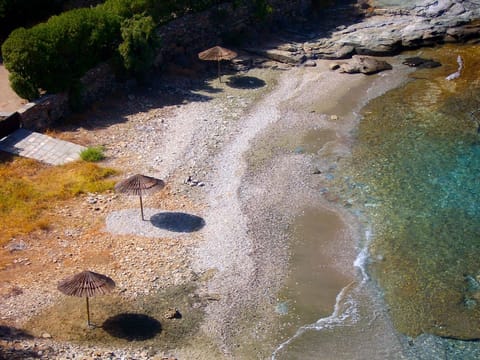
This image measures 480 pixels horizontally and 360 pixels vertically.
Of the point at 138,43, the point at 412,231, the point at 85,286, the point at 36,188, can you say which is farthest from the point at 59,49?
the point at 412,231

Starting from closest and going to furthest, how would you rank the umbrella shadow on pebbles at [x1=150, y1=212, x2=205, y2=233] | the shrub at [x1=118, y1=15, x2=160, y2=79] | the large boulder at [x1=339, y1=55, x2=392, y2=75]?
the umbrella shadow on pebbles at [x1=150, y1=212, x2=205, y2=233] → the shrub at [x1=118, y1=15, x2=160, y2=79] → the large boulder at [x1=339, y1=55, x2=392, y2=75]

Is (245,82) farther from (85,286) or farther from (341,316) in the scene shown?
(85,286)

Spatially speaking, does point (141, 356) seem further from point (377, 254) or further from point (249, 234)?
point (377, 254)

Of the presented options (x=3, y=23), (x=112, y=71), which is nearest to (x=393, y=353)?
(x=112, y=71)

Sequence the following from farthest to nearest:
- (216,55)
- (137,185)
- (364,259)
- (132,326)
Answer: (216,55) → (137,185) → (364,259) → (132,326)

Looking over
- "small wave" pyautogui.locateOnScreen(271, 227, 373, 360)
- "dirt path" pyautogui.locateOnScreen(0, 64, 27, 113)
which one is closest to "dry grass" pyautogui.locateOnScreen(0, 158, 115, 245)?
"dirt path" pyautogui.locateOnScreen(0, 64, 27, 113)

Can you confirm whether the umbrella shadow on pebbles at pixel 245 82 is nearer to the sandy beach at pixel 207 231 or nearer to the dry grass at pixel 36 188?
the sandy beach at pixel 207 231

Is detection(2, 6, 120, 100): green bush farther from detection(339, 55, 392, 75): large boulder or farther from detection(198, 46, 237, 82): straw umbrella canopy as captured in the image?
detection(339, 55, 392, 75): large boulder
